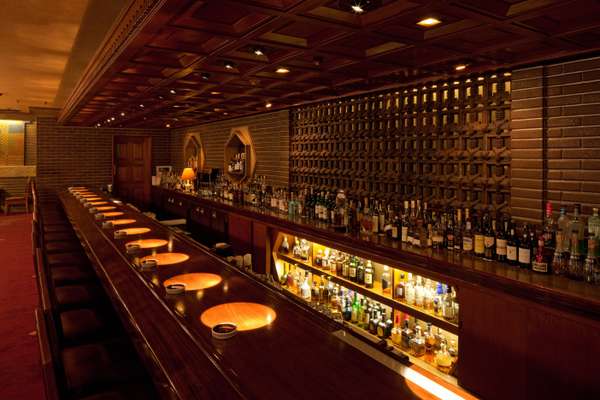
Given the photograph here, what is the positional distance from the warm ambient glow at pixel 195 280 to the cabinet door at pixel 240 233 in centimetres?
259

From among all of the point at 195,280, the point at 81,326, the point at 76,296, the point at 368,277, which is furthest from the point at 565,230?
the point at 76,296

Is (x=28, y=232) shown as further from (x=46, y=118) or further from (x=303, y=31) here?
(x=303, y=31)

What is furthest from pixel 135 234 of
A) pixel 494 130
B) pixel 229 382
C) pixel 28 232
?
pixel 28 232

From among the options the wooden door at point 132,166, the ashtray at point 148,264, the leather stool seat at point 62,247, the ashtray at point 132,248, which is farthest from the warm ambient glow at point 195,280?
the wooden door at point 132,166

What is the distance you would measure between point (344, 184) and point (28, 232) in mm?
8376

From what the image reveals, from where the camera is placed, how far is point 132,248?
3.25 meters

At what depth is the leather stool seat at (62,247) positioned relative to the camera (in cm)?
505

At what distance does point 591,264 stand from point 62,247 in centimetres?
538

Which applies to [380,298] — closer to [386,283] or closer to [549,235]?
[386,283]

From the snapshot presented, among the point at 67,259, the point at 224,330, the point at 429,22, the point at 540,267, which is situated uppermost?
the point at 429,22

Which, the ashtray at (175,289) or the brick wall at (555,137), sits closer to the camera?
the ashtray at (175,289)

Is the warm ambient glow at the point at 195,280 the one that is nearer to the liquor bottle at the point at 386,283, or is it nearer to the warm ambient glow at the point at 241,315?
the warm ambient glow at the point at 241,315

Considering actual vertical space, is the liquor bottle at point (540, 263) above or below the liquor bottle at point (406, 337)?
above

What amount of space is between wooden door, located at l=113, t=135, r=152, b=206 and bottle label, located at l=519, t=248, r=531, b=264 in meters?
10.5
